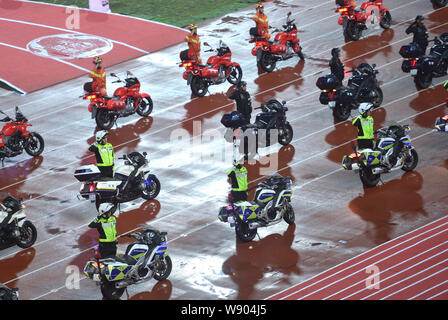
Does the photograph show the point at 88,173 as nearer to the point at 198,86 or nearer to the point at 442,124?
the point at 198,86

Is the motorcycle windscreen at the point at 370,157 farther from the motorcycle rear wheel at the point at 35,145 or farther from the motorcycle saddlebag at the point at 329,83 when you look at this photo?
the motorcycle rear wheel at the point at 35,145

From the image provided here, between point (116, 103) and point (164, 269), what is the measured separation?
9.16m

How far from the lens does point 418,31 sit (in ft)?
90.8

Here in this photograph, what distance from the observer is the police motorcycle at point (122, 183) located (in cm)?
2084

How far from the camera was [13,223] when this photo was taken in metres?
19.4

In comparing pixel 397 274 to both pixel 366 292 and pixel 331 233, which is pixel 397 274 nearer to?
pixel 366 292

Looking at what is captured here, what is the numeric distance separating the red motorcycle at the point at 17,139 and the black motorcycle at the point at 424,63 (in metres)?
11.3

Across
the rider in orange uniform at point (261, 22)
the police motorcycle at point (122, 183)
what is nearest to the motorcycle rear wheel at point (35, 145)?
the police motorcycle at point (122, 183)

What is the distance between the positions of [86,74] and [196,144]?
8236 mm

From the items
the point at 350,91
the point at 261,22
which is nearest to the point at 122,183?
the point at 350,91

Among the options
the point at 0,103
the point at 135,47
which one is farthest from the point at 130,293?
the point at 135,47

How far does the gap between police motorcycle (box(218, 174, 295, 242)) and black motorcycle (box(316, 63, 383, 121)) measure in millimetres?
6102

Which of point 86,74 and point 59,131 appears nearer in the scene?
point 59,131

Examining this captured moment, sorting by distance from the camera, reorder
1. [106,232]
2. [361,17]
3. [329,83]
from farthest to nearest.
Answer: [361,17], [329,83], [106,232]
